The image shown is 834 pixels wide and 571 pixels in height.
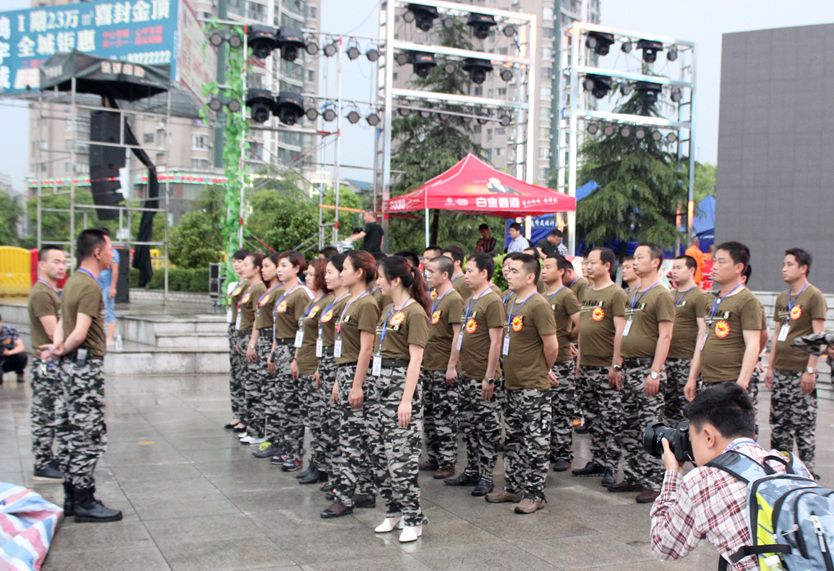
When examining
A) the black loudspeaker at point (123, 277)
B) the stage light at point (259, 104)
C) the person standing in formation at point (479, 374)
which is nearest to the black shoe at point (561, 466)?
the person standing in formation at point (479, 374)

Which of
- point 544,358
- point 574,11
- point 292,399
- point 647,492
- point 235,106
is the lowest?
point 647,492

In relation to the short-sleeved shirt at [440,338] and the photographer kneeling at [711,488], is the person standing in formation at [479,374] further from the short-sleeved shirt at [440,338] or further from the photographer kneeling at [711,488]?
the photographer kneeling at [711,488]

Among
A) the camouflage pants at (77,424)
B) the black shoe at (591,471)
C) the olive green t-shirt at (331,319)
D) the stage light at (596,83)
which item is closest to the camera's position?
the camouflage pants at (77,424)

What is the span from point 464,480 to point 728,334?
83.2 inches

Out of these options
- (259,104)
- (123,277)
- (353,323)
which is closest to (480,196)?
(259,104)

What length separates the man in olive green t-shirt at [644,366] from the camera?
5.46 metres

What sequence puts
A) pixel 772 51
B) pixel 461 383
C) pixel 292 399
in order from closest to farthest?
pixel 461 383 → pixel 292 399 → pixel 772 51

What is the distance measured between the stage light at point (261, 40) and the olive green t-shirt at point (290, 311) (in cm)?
939

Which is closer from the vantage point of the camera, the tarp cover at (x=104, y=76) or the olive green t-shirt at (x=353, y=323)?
the olive green t-shirt at (x=353, y=323)

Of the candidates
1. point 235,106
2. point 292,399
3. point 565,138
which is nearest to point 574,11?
point 565,138

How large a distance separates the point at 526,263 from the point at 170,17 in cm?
1296

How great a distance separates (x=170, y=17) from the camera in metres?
15.6

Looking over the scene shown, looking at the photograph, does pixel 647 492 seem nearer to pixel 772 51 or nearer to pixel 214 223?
pixel 772 51

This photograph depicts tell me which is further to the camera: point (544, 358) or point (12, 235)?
point (12, 235)
